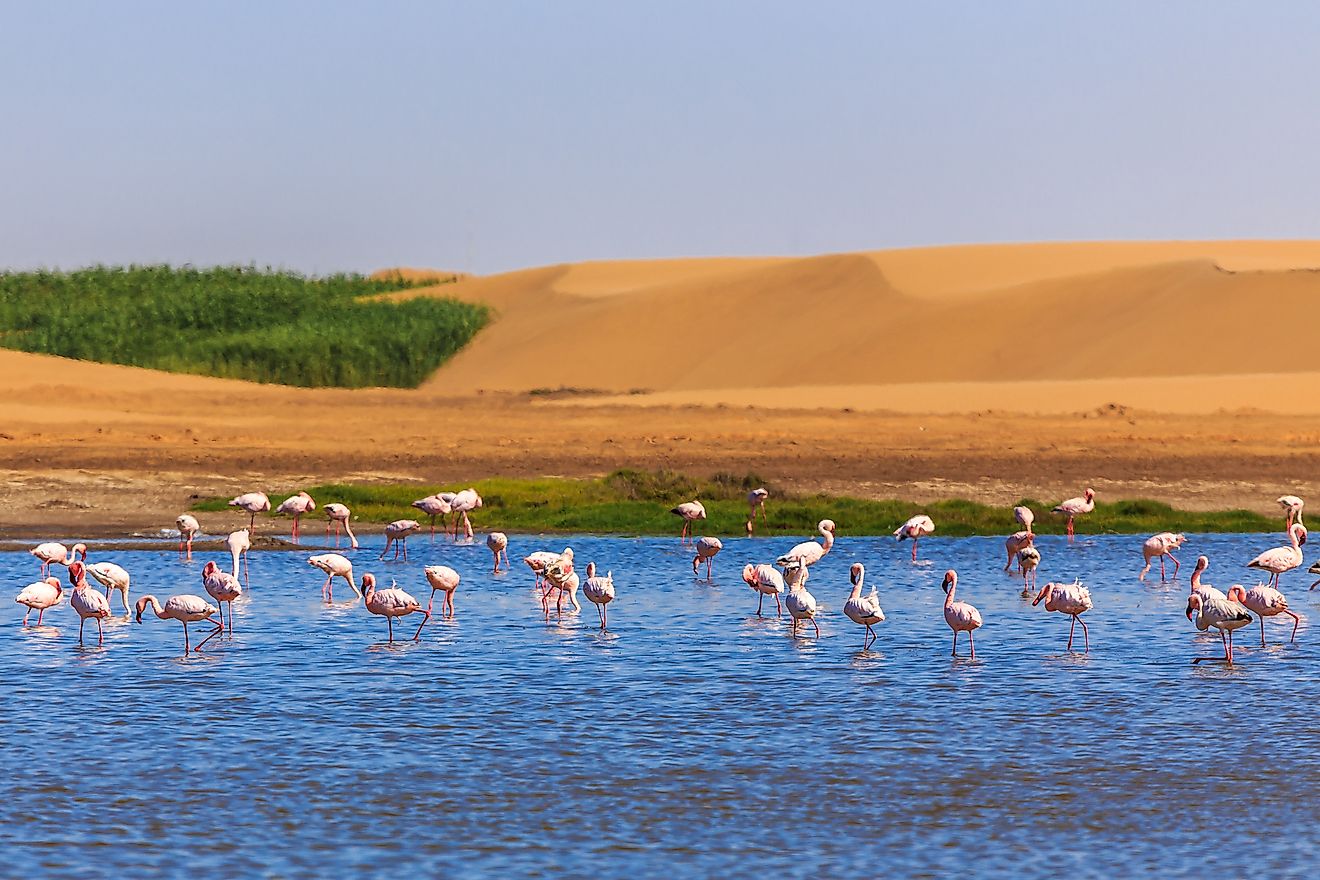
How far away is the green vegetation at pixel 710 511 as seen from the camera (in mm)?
28078

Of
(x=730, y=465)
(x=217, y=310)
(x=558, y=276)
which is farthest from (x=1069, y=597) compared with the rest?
(x=558, y=276)

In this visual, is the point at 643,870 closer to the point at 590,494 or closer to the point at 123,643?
the point at 123,643

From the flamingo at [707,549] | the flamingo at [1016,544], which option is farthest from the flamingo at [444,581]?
the flamingo at [1016,544]

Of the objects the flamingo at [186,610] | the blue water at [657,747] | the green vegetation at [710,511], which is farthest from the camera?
the green vegetation at [710,511]

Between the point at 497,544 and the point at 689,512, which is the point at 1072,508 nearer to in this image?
the point at 689,512

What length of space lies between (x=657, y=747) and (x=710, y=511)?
16.3m

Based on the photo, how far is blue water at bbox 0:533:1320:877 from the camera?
34.1ft

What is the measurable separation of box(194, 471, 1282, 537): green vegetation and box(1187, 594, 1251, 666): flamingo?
1022 centimetres

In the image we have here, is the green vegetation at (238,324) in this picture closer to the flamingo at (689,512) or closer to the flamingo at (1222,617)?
the flamingo at (689,512)

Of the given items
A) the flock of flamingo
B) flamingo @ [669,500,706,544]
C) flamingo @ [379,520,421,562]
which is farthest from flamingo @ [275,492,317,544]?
flamingo @ [669,500,706,544]

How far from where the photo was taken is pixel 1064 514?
27062mm

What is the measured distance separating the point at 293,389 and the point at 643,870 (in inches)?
1639

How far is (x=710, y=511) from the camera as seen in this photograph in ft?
95.9

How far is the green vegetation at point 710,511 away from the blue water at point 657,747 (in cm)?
756
